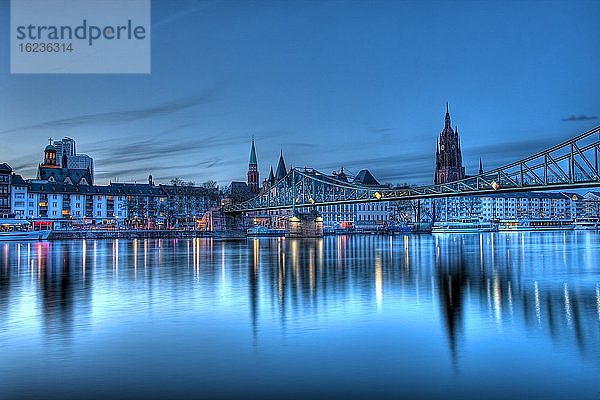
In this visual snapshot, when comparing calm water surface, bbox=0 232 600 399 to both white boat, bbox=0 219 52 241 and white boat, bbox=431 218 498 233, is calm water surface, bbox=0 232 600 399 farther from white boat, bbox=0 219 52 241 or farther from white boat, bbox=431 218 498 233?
white boat, bbox=431 218 498 233

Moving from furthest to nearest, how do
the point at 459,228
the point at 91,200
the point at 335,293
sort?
the point at 459,228 < the point at 91,200 < the point at 335,293

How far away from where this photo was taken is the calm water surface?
44.0 ft

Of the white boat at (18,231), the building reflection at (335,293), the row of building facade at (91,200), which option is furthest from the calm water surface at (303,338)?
the row of building facade at (91,200)

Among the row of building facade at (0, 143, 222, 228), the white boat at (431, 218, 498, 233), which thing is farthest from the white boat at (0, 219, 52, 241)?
the white boat at (431, 218, 498, 233)

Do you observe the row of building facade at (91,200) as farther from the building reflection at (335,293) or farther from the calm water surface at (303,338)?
the calm water surface at (303,338)

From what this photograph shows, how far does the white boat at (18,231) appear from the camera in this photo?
11311 cm

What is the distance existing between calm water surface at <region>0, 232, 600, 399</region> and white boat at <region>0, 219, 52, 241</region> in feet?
278

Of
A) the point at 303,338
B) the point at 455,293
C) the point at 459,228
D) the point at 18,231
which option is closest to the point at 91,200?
the point at 18,231

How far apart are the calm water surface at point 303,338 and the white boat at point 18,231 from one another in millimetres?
84873

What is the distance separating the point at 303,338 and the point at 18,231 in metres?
114

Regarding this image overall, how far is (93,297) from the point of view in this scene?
29000mm

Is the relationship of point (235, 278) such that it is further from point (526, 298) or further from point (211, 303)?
point (526, 298)

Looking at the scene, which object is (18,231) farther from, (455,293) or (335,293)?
(455,293)

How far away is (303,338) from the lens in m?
18.7
